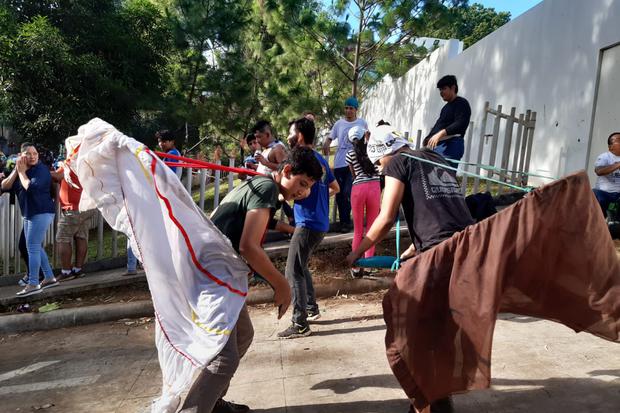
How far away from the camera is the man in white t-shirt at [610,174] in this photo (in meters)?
5.95

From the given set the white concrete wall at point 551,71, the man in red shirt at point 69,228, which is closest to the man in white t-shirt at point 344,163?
the man in red shirt at point 69,228

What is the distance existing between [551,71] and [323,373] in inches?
283

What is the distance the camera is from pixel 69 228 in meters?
6.15

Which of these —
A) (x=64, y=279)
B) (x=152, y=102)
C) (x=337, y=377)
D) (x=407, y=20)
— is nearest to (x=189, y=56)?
(x=152, y=102)

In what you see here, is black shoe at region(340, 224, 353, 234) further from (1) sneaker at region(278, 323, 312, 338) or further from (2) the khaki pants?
(2) the khaki pants

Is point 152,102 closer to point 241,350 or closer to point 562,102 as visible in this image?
point 562,102

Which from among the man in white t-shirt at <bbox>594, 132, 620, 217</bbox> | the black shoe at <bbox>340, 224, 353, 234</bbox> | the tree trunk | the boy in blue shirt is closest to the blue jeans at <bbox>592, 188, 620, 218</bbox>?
the man in white t-shirt at <bbox>594, 132, 620, 217</bbox>

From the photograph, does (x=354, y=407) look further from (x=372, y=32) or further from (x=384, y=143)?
(x=372, y=32)

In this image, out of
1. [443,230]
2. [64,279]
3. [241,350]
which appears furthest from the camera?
[64,279]

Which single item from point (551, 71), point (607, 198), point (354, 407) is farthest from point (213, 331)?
point (551, 71)

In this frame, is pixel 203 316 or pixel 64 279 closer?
pixel 203 316

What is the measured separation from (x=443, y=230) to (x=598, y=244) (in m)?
0.74

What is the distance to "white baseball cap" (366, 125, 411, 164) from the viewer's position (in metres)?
3.18

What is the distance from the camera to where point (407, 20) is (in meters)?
11.5
